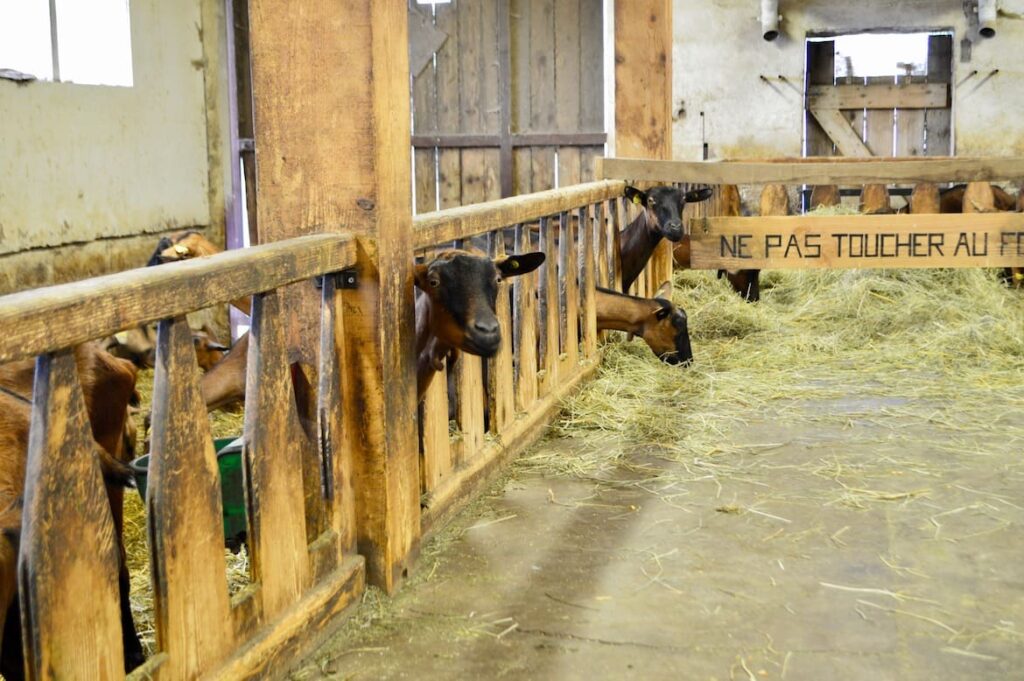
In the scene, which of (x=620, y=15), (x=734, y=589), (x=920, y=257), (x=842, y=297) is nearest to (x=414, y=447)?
(x=734, y=589)

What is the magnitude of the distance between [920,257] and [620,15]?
8.25ft

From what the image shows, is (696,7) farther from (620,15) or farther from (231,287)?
(231,287)

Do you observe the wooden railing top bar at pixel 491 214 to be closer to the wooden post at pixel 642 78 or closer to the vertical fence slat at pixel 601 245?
the vertical fence slat at pixel 601 245

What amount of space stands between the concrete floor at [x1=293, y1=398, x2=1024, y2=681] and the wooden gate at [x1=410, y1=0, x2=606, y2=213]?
733cm

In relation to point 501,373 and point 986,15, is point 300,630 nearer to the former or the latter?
point 501,373

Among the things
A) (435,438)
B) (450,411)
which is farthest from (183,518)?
(450,411)

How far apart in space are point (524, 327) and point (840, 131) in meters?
9.95

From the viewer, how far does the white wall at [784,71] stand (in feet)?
41.8

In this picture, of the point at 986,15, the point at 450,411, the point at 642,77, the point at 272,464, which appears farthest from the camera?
the point at 986,15

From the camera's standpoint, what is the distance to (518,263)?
13.4 feet

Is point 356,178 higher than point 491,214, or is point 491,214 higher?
point 356,178

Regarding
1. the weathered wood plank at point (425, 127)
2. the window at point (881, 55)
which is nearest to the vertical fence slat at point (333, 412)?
the weathered wood plank at point (425, 127)

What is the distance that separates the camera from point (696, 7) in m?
13.5

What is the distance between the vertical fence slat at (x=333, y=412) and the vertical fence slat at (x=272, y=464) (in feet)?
0.74
